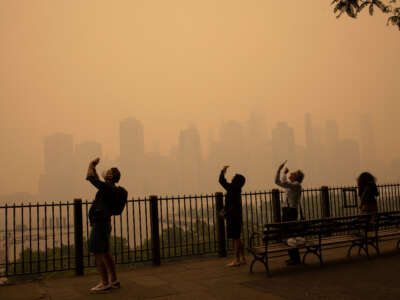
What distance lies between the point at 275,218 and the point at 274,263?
309cm

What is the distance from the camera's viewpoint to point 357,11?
720cm

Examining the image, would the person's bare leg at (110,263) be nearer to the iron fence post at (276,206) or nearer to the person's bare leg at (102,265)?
the person's bare leg at (102,265)

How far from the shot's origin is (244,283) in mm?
6406

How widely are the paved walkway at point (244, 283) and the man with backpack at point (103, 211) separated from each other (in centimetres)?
52

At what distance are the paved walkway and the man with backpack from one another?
1.71 ft

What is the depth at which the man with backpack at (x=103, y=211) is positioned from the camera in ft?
19.5

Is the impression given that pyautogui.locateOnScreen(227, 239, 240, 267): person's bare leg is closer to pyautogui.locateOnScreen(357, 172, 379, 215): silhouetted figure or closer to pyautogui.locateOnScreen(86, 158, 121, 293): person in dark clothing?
pyautogui.locateOnScreen(86, 158, 121, 293): person in dark clothing

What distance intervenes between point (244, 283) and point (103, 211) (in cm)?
252

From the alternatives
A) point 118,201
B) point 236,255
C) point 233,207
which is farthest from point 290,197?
point 118,201

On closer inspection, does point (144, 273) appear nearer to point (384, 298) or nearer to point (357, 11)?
point (384, 298)

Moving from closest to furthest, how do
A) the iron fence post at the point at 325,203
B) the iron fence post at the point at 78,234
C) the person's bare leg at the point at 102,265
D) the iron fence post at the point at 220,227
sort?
the person's bare leg at the point at 102,265
the iron fence post at the point at 78,234
the iron fence post at the point at 220,227
the iron fence post at the point at 325,203

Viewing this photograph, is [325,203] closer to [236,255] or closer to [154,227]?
[236,255]

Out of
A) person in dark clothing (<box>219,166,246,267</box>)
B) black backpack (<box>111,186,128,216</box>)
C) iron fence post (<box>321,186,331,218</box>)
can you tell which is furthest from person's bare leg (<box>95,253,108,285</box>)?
iron fence post (<box>321,186,331,218</box>)

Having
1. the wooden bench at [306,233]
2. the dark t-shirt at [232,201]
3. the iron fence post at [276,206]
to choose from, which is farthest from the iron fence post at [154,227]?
the iron fence post at [276,206]
